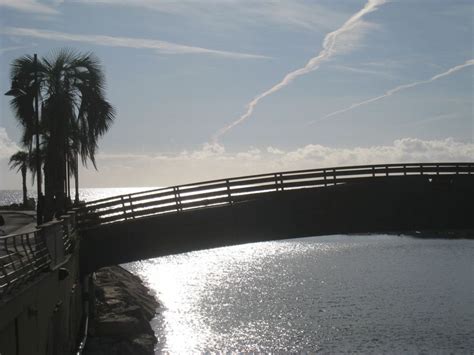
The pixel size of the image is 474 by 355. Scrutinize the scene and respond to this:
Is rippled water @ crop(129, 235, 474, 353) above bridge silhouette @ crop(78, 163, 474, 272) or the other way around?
the other way around

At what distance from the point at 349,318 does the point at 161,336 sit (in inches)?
641

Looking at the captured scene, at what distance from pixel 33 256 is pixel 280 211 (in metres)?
15.3

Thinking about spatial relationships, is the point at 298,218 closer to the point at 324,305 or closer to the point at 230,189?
the point at 230,189

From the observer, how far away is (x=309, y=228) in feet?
95.7

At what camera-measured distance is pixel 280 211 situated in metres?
28.8

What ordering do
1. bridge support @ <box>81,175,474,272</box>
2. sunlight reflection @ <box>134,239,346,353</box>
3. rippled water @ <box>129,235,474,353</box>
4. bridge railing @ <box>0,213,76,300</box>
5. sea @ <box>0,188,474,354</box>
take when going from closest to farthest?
bridge railing @ <box>0,213,76,300</box>
bridge support @ <box>81,175,474,272</box>
sea @ <box>0,188,474,354</box>
rippled water @ <box>129,235,474,353</box>
sunlight reflection @ <box>134,239,346,353</box>

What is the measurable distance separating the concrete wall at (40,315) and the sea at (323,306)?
2600 cm

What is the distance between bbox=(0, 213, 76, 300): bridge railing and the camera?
1282 cm

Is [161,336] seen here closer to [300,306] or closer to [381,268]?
[300,306]

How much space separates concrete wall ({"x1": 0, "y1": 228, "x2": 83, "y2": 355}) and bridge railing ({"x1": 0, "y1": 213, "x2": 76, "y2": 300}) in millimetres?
119

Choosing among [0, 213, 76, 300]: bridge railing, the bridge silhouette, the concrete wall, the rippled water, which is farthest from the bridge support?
the rippled water

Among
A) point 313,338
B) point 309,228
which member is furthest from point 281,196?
point 313,338

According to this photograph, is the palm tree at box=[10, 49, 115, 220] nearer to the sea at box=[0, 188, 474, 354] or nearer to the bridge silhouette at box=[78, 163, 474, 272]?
the bridge silhouette at box=[78, 163, 474, 272]

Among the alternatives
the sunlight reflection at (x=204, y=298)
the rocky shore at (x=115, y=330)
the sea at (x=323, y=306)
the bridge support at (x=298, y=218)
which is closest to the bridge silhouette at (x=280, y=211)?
the bridge support at (x=298, y=218)
